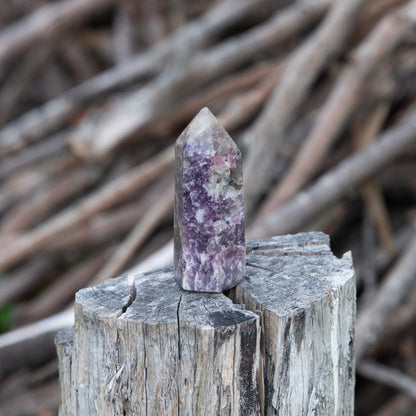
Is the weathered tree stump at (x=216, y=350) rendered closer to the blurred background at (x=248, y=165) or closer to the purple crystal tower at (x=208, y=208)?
the purple crystal tower at (x=208, y=208)

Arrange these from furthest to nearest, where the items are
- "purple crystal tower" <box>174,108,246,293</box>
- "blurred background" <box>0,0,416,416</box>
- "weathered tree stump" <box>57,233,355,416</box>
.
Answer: "blurred background" <box>0,0,416,416</box> → "purple crystal tower" <box>174,108,246,293</box> → "weathered tree stump" <box>57,233,355,416</box>

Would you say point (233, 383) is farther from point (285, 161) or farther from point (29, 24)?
point (29, 24)

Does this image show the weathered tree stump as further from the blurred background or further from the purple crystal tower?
the blurred background

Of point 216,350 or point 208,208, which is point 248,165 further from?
point 216,350

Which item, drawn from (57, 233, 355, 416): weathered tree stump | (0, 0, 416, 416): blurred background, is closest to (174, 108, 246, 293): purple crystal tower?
(57, 233, 355, 416): weathered tree stump

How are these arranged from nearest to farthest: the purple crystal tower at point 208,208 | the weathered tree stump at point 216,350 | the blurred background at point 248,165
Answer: the weathered tree stump at point 216,350, the purple crystal tower at point 208,208, the blurred background at point 248,165

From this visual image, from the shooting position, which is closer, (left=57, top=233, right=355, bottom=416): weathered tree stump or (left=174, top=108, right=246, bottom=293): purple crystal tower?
(left=57, top=233, right=355, bottom=416): weathered tree stump

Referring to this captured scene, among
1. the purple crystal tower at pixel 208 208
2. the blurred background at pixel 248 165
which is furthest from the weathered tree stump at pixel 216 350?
the blurred background at pixel 248 165
